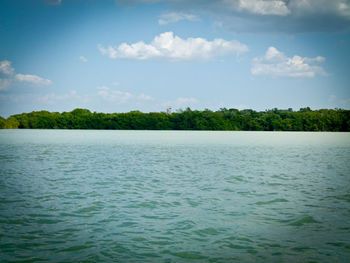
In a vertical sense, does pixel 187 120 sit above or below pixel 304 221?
above

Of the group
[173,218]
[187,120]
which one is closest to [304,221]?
[173,218]

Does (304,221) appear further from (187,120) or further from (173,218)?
(187,120)

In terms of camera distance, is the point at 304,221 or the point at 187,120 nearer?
the point at 304,221

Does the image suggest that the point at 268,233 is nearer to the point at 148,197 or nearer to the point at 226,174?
the point at 148,197

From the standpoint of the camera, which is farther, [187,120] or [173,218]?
[187,120]

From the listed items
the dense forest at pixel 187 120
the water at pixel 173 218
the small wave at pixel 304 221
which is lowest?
the small wave at pixel 304 221

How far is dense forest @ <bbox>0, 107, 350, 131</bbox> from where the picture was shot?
145250 mm

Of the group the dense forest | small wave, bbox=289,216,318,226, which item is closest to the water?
small wave, bbox=289,216,318,226

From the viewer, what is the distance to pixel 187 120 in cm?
15162

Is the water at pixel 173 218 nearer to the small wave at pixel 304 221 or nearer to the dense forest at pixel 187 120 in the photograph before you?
the small wave at pixel 304 221

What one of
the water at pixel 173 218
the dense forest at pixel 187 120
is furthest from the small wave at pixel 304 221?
the dense forest at pixel 187 120

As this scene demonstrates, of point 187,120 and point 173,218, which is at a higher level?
point 187,120

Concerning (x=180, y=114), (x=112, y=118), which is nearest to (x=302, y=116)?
(x=180, y=114)

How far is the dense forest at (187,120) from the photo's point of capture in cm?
14525
